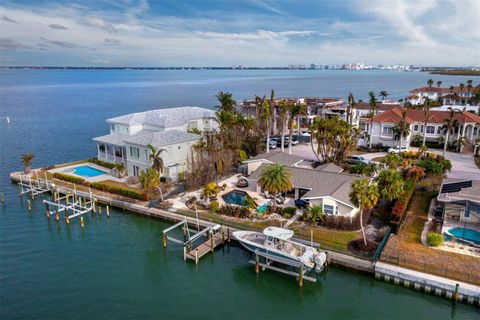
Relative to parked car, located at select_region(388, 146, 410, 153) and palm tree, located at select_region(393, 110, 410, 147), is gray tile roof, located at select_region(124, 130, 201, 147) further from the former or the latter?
parked car, located at select_region(388, 146, 410, 153)

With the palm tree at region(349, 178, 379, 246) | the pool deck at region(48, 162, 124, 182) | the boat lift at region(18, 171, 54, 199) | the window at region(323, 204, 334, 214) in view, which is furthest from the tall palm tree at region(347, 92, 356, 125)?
the boat lift at region(18, 171, 54, 199)

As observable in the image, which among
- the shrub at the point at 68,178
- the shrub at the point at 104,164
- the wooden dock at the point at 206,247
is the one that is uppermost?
the shrub at the point at 104,164

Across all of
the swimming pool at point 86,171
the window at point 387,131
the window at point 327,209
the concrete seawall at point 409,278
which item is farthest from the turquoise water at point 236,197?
the window at point 387,131

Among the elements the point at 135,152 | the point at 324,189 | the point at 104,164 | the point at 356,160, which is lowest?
the point at 104,164

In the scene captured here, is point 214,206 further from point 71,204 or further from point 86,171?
point 86,171

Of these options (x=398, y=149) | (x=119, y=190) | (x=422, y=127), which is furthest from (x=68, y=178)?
(x=422, y=127)

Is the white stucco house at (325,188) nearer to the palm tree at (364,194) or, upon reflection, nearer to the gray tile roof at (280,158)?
the gray tile roof at (280,158)

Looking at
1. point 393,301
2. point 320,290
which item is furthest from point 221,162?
point 393,301

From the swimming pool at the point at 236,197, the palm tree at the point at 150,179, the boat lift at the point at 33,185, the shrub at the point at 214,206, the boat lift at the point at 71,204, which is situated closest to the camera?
the shrub at the point at 214,206
